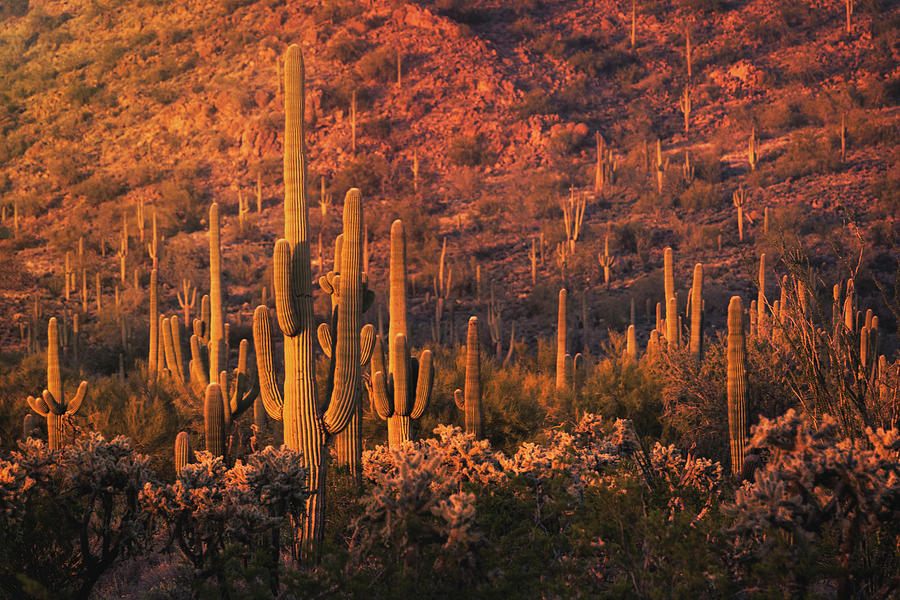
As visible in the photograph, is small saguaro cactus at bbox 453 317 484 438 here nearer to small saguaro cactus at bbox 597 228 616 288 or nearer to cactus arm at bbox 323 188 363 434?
cactus arm at bbox 323 188 363 434

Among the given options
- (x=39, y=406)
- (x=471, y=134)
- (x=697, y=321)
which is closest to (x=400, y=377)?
(x=39, y=406)

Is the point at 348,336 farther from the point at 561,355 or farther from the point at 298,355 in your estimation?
the point at 561,355

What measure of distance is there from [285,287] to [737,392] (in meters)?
5.10

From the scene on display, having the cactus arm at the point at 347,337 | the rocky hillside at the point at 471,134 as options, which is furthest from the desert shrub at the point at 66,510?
the rocky hillside at the point at 471,134

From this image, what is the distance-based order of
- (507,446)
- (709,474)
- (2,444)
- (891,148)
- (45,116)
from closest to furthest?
(709,474), (507,446), (2,444), (891,148), (45,116)

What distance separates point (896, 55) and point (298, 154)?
44.7 m

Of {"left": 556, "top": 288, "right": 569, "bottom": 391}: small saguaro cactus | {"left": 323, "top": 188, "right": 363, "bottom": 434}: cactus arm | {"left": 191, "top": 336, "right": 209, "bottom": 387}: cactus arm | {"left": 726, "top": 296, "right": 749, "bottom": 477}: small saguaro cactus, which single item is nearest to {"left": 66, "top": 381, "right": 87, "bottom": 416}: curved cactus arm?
{"left": 191, "top": 336, "right": 209, "bottom": 387}: cactus arm

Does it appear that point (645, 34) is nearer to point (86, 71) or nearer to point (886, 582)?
point (86, 71)

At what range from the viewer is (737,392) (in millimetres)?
9484

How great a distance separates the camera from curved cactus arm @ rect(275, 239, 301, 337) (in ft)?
28.2

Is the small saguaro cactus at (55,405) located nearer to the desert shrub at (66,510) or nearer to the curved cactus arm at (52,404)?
the curved cactus arm at (52,404)

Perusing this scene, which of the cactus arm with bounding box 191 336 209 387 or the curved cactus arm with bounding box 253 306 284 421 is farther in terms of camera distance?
the cactus arm with bounding box 191 336 209 387

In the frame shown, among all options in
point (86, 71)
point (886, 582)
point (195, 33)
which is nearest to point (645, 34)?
point (195, 33)

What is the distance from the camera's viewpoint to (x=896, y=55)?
4459cm
